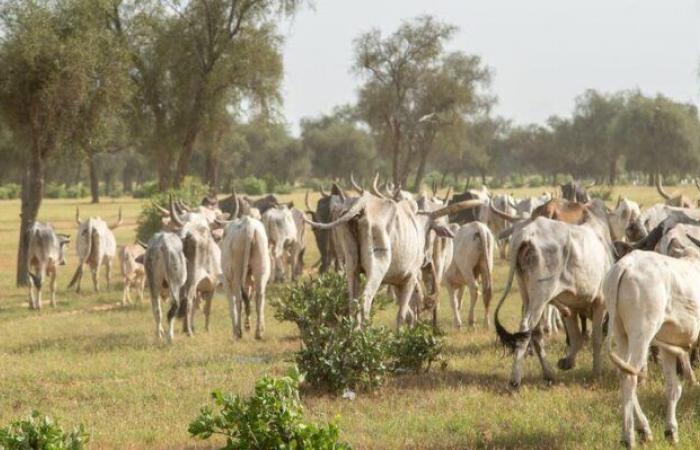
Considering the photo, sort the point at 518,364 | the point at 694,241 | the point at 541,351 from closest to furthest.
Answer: the point at 694,241 → the point at 518,364 → the point at 541,351

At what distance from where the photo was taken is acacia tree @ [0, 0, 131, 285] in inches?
933

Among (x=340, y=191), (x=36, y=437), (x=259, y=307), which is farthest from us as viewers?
(x=340, y=191)

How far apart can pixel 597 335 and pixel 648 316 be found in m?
3.02

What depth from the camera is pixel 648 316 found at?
7578 millimetres

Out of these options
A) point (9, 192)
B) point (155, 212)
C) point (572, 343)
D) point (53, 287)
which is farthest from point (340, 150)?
point (572, 343)

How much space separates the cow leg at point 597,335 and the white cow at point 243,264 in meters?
6.07

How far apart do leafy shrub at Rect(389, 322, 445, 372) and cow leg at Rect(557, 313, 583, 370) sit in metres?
1.46

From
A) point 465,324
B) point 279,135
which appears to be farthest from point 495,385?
point 279,135

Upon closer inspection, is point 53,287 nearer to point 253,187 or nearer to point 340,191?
point 340,191

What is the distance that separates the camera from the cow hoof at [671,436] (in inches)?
300

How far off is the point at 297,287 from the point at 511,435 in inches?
207

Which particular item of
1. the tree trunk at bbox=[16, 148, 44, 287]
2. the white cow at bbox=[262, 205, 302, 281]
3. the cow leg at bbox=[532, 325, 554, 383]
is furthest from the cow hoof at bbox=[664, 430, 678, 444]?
the tree trunk at bbox=[16, 148, 44, 287]

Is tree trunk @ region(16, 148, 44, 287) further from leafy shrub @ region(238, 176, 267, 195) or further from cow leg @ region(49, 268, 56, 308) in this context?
leafy shrub @ region(238, 176, 267, 195)

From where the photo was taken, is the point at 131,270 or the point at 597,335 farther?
the point at 131,270
